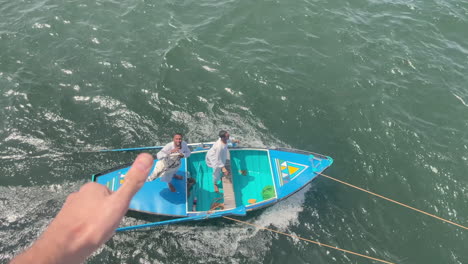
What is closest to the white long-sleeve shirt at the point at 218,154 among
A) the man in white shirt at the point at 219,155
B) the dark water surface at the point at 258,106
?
the man in white shirt at the point at 219,155

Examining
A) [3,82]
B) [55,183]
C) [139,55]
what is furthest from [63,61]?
[55,183]

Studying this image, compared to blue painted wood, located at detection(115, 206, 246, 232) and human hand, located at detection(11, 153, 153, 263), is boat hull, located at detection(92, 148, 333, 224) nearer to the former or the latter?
blue painted wood, located at detection(115, 206, 246, 232)

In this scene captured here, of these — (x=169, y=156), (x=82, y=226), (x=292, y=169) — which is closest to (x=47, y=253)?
(x=82, y=226)

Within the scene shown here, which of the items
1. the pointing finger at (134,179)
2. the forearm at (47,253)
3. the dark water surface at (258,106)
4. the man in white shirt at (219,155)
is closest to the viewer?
the forearm at (47,253)

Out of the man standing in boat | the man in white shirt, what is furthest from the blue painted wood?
the man standing in boat

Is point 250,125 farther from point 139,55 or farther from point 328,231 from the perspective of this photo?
point 139,55

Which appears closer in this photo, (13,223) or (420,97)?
(13,223)

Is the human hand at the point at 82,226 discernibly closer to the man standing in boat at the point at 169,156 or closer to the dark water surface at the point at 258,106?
the man standing in boat at the point at 169,156
